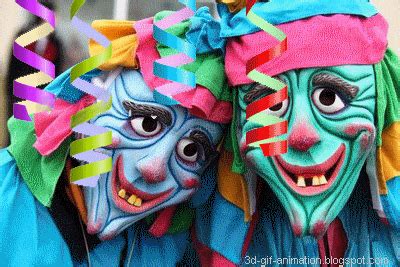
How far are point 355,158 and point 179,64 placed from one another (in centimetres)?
26

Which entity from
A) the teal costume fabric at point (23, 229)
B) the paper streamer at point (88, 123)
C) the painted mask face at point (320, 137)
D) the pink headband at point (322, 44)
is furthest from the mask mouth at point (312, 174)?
the teal costume fabric at point (23, 229)

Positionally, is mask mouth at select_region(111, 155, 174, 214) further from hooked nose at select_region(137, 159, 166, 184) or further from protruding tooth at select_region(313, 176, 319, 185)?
protruding tooth at select_region(313, 176, 319, 185)

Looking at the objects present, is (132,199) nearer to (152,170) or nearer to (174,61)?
(152,170)

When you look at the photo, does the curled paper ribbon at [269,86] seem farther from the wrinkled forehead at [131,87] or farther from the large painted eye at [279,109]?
Answer: the wrinkled forehead at [131,87]

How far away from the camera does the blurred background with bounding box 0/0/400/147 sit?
1.09m

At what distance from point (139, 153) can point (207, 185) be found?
0.14 m

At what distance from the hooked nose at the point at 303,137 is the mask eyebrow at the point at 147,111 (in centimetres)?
17

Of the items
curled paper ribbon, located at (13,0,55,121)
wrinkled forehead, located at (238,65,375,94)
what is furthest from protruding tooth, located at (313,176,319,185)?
curled paper ribbon, located at (13,0,55,121)

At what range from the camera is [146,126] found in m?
0.93

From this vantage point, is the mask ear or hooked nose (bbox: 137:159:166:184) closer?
hooked nose (bbox: 137:159:166:184)

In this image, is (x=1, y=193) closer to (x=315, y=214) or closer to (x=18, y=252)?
(x=18, y=252)

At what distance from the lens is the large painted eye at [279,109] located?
2.88ft

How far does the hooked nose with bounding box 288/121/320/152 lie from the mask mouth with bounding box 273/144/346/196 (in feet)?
0.08

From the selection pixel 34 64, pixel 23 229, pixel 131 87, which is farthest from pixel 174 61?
pixel 23 229
